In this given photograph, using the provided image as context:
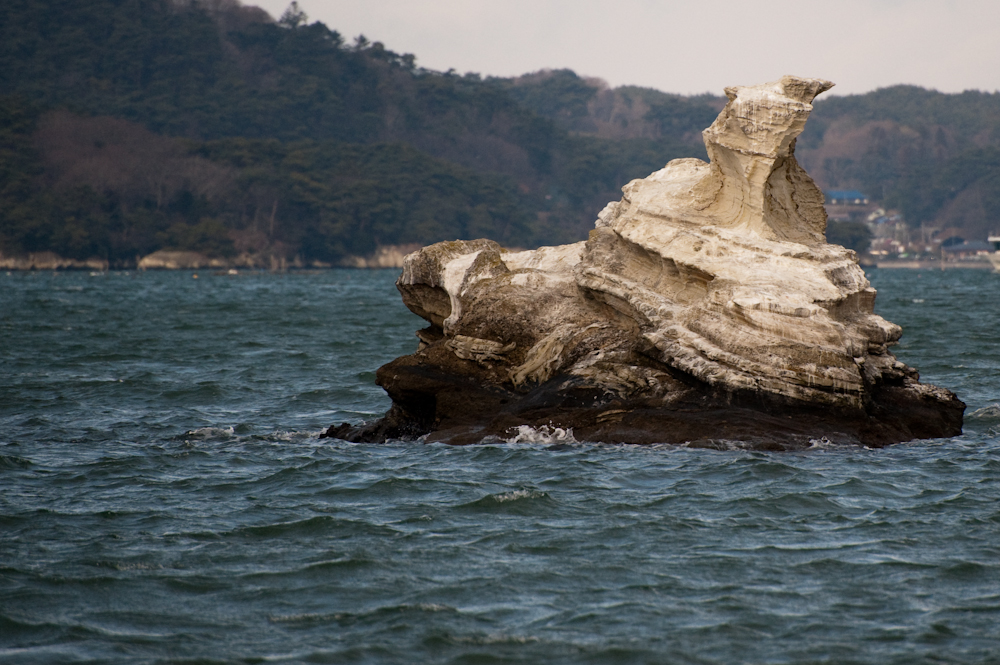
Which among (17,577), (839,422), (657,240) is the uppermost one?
(657,240)

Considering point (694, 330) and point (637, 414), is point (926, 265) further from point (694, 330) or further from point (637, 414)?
point (637, 414)

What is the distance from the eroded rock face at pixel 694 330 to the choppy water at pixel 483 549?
60 cm

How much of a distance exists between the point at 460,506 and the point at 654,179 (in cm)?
685

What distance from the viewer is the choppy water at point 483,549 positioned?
7.90 m

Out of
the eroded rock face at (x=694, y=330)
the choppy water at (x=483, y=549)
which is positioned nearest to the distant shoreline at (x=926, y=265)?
the eroded rock face at (x=694, y=330)

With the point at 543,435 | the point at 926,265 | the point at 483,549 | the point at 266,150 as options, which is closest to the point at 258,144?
the point at 266,150

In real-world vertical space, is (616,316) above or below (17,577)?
above

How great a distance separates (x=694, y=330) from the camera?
13.7 m

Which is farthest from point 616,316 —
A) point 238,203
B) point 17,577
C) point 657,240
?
point 238,203

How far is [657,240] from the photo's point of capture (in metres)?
14.7

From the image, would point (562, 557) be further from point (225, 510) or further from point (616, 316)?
point (616, 316)

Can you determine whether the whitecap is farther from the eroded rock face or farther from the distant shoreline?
the distant shoreline

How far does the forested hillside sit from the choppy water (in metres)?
108

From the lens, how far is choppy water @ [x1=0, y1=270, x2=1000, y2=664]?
7898 mm
